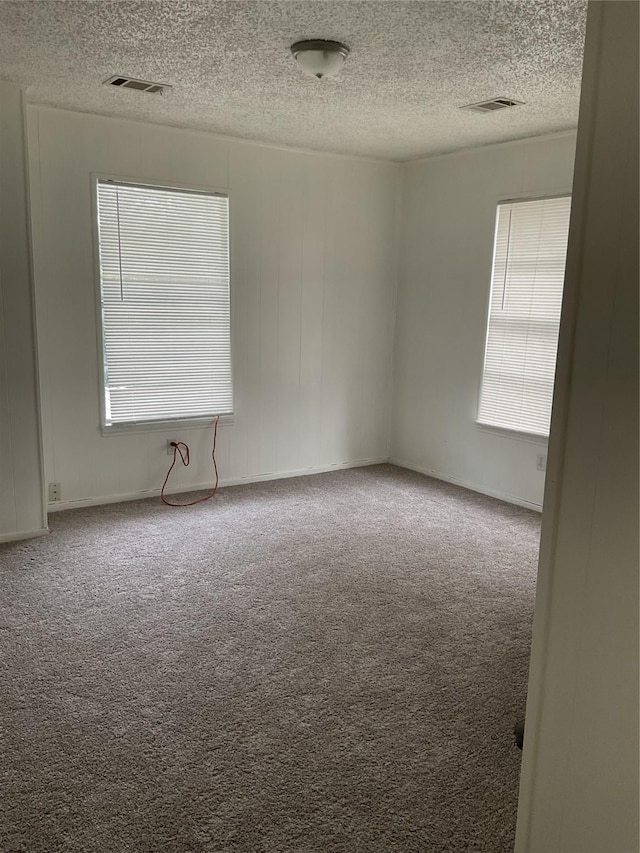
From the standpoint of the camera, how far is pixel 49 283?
13.5ft

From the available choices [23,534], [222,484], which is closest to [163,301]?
[222,484]

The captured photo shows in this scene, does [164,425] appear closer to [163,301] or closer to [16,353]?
[163,301]

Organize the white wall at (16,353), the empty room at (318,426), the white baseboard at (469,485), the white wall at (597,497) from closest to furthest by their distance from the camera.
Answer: the white wall at (597,497) → the empty room at (318,426) → the white wall at (16,353) → the white baseboard at (469,485)

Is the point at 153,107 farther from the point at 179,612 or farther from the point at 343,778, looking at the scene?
the point at 343,778

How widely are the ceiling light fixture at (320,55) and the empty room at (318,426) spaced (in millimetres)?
13

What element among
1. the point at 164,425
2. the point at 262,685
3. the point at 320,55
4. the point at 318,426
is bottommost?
the point at 262,685

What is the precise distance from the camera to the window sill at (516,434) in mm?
4559

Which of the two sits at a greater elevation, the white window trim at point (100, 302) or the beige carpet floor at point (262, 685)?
the white window trim at point (100, 302)

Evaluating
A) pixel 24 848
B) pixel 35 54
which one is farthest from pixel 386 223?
pixel 24 848

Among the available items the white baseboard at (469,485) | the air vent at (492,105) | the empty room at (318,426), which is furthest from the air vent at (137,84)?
the white baseboard at (469,485)

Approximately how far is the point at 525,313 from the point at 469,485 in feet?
4.58

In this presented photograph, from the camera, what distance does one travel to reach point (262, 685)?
2.50 metres

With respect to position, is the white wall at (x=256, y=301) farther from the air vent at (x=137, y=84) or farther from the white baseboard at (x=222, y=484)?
the air vent at (x=137, y=84)

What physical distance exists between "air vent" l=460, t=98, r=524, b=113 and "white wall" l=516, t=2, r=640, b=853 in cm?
295
